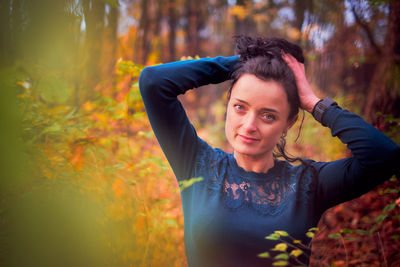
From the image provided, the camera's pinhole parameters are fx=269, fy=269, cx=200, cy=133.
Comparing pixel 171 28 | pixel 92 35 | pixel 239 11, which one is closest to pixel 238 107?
pixel 92 35

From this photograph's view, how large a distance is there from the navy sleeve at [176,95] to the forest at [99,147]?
193 millimetres

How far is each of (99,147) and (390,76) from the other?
2.74 m

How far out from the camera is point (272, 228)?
1.31 meters

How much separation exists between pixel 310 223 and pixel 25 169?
1467 mm

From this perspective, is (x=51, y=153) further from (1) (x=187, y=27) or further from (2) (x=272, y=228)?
(1) (x=187, y=27)

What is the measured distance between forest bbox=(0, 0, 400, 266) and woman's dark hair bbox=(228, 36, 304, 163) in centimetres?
60

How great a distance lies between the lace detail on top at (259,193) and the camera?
1.35 meters

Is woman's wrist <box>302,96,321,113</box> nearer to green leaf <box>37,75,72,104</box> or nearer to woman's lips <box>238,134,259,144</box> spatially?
woman's lips <box>238,134,259,144</box>

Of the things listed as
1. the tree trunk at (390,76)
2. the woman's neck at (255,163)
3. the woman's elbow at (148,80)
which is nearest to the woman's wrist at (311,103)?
the woman's neck at (255,163)

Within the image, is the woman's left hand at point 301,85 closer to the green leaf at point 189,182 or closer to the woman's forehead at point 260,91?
the woman's forehead at point 260,91

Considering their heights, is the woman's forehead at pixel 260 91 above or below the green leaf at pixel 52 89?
below

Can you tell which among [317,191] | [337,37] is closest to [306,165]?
[317,191]

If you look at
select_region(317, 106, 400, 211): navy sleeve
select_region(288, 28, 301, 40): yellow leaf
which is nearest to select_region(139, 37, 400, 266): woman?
select_region(317, 106, 400, 211): navy sleeve

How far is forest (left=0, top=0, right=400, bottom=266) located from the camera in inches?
55.0
